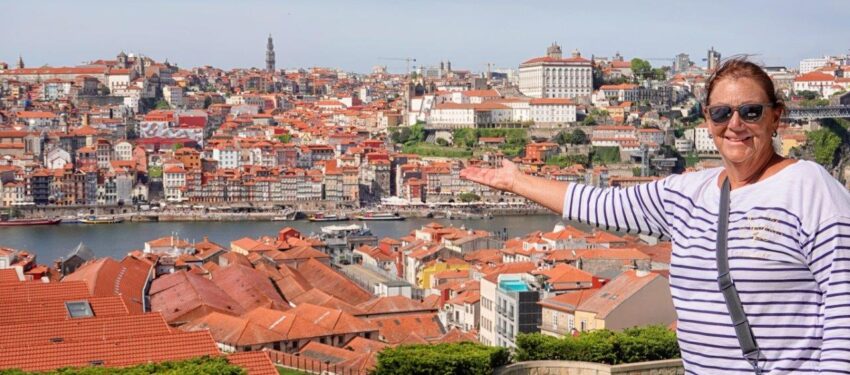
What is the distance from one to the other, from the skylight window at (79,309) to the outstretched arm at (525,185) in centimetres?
419

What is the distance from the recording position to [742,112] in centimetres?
71

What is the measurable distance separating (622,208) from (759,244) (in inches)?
5.0

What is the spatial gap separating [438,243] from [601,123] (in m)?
16.9

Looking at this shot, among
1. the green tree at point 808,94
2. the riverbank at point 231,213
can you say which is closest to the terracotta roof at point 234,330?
the riverbank at point 231,213

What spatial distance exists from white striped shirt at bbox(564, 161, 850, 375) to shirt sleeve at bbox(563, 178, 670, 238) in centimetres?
4

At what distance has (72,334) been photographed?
414cm

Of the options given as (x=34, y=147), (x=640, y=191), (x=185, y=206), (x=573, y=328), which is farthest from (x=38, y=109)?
(x=640, y=191)

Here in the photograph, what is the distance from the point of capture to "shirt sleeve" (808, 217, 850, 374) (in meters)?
0.66

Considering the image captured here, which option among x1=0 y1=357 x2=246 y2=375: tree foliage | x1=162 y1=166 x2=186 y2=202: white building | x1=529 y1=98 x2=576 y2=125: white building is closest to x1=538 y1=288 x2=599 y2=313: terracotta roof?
x1=0 y1=357 x2=246 y2=375: tree foliage

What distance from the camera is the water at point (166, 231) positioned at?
17969mm

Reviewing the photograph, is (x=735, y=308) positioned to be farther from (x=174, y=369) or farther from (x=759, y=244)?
(x=174, y=369)

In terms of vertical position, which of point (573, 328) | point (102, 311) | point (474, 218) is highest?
point (102, 311)

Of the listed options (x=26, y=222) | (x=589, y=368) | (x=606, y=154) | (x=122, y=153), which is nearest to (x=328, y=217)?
(x=26, y=222)

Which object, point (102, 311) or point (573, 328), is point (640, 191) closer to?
point (102, 311)
